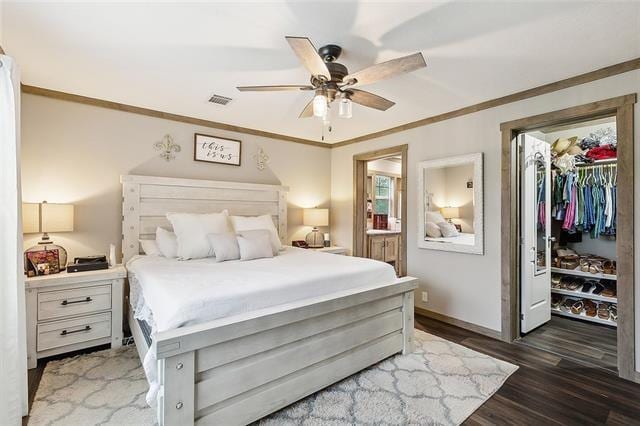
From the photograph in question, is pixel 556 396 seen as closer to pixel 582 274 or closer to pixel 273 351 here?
pixel 273 351

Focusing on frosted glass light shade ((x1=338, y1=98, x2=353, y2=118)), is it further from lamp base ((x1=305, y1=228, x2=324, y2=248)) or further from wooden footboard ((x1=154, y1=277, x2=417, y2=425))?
lamp base ((x1=305, y1=228, x2=324, y2=248))

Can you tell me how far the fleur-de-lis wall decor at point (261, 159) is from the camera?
4367mm

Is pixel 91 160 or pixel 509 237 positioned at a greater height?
pixel 91 160

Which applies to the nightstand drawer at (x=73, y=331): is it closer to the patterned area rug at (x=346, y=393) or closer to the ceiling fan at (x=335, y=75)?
the patterned area rug at (x=346, y=393)

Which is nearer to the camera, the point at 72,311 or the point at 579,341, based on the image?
the point at 72,311

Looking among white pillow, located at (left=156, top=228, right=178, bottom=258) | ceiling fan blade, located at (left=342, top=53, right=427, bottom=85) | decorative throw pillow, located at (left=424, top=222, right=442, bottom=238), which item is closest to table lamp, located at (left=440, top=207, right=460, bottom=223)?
decorative throw pillow, located at (left=424, top=222, right=442, bottom=238)

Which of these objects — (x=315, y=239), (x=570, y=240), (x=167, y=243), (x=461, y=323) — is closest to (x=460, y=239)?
(x=461, y=323)

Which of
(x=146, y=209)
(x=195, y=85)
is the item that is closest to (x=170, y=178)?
(x=146, y=209)

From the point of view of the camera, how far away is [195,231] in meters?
3.14

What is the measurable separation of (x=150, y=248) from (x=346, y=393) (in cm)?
244

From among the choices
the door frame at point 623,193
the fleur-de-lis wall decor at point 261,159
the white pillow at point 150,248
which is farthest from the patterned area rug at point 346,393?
the fleur-de-lis wall decor at point 261,159

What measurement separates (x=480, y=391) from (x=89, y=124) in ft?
13.9

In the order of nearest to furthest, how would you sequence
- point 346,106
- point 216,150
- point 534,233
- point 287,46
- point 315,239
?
point 287,46
point 346,106
point 534,233
point 216,150
point 315,239

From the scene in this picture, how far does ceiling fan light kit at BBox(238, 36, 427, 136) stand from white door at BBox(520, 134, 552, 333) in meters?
1.90
